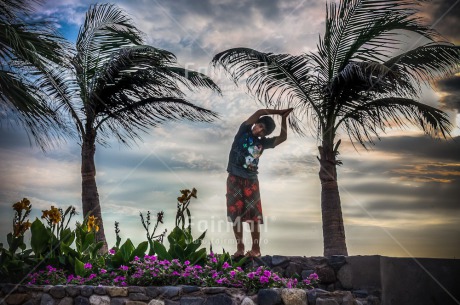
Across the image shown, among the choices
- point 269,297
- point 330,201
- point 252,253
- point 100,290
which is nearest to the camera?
point 269,297

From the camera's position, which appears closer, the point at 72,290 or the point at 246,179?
the point at 72,290

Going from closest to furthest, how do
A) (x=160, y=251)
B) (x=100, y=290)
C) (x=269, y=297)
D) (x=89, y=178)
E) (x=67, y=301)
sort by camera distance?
1. (x=269, y=297)
2. (x=100, y=290)
3. (x=67, y=301)
4. (x=160, y=251)
5. (x=89, y=178)

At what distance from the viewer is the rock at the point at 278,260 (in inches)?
341

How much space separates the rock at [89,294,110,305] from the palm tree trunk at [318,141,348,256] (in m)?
4.79

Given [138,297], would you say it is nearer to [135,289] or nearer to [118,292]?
[135,289]

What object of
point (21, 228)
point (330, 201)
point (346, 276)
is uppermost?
point (330, 201)

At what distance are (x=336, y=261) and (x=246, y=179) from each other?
186cm

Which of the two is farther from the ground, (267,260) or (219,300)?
(267,260)

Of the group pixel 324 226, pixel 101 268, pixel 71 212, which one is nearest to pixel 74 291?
pixel 101 268

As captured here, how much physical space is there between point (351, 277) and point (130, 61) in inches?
256

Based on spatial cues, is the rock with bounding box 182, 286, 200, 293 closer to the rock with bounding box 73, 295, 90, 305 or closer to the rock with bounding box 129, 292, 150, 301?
the rock with bounding box 129, 292, 150, 301

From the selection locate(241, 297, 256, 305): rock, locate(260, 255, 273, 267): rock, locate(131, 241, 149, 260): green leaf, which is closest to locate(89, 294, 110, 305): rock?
locate(131, 241, 149, 260): green leaf

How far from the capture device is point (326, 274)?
27.9 feet

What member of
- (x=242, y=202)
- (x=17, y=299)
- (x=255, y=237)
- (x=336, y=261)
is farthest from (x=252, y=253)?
(x=17, y=299)
